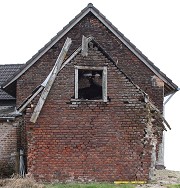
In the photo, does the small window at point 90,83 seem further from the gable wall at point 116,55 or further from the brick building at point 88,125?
the gable wall at point 116,55

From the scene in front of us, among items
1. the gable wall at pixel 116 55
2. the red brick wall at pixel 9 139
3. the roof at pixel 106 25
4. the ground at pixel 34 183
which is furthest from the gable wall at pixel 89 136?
the gable wall at pixel 116 55

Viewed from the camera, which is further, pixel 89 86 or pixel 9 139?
pixel 9 139

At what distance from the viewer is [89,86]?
1738 cm

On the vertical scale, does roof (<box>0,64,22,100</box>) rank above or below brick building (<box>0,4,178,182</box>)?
above

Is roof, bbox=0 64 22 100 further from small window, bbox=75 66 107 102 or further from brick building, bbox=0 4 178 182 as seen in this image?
brick building, bbox=0 4 178 182

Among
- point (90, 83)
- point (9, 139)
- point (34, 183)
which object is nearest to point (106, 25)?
point (90, 83)

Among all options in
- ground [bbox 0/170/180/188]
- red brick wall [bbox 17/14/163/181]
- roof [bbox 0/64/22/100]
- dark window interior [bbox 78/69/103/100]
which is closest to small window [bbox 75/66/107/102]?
dark window interior [bbox 78/69/103/100]

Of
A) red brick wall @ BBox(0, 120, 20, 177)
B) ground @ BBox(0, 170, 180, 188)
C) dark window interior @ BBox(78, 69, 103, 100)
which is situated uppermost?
dark window interior @ BBox(78, 69, 103, 100)

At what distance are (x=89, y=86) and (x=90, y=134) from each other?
2918 mm

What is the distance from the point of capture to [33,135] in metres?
14.8

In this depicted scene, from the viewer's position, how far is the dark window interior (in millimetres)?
16438

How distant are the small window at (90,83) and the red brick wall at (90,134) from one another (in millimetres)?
200

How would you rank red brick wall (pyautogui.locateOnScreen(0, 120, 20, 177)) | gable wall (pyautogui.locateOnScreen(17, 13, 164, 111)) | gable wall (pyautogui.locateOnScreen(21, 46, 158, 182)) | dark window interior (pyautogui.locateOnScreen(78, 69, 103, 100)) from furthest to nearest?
gable wall (pyautogui.locateOnScreen(17, 13, 164, 111)), red brick wall (pyautogui.locateOnScreen(0, 120, 20, 177)), dark window interior (pyautogui.locateOnScreen(78, 69, 103, 100)), gable wall (pyautogui.locateOnScreen(21, 46, 158, 182))

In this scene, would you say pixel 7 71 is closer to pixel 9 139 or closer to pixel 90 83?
pixel 9 139
